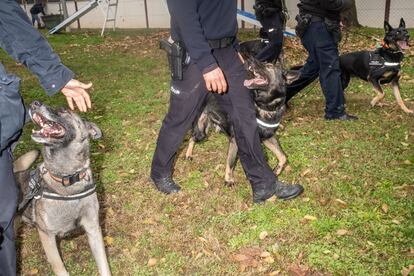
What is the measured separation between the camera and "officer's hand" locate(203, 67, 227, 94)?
3258 mm

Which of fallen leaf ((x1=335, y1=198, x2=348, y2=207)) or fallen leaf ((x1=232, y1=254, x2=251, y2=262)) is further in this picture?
fallen leaf ((x1=335, y1=198, x2=348, y2=207))

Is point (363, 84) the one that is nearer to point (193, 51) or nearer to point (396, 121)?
point (396, 121)

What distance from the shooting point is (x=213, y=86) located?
331 cm

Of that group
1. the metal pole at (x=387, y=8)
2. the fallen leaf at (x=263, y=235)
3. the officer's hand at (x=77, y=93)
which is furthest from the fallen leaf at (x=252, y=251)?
the metal pole at (x=387, y=8)

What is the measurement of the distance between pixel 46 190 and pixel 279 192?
6.91 feet

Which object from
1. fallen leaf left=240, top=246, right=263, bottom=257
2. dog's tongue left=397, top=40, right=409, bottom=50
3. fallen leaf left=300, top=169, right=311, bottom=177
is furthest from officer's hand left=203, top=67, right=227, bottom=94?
dog's tongue left=397, top=40, right=409, bottom=50

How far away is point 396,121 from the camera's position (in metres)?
5.71

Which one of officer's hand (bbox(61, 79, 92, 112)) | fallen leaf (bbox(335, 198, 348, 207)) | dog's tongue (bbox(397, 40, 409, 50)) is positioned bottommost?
fallen leaf (bbox(335, 198, 348, 207))

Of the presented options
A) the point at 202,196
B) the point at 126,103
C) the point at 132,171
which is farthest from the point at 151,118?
the point at 202,196

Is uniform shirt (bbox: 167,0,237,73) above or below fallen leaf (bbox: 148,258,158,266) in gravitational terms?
above

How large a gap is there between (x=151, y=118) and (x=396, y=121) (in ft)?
11.7

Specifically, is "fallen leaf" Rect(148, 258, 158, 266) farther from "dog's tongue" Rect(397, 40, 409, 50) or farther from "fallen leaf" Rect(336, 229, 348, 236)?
"dog's tongue" Rect(397, 40, 409, 50)

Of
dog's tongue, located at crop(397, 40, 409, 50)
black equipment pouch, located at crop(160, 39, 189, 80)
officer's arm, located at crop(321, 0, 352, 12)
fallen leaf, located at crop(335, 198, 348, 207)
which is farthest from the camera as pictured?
dog's tongue, located at crop(397, 40, 409, 50)

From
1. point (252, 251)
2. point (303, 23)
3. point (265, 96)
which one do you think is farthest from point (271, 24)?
point (252, 251)
